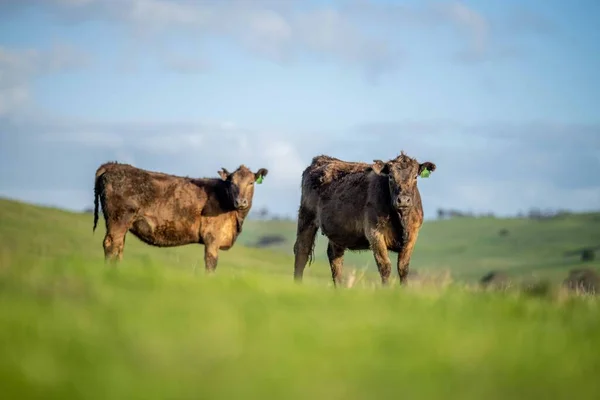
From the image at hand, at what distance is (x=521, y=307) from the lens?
1059 centimetres

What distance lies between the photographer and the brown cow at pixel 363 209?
17.9m

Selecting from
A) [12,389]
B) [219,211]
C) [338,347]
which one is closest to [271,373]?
[338,347]

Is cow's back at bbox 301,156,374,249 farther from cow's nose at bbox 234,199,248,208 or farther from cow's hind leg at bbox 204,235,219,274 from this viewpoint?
cow's hind leg at bbox 204,235,219,274

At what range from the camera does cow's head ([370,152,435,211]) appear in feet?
57.6

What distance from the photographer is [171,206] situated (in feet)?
73.8

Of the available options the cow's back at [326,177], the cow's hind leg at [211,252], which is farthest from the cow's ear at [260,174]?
the cow's back at [326,177]

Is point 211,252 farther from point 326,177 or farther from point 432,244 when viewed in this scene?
point 432,244

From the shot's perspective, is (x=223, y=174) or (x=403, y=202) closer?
(x=403, y=202)

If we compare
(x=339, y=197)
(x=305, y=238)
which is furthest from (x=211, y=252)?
(x=339, y=197)

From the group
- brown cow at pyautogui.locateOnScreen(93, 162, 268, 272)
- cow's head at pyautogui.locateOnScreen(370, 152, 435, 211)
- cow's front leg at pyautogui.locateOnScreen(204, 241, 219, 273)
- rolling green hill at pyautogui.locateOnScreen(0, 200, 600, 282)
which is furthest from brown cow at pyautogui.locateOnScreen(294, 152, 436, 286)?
rolling green hill at pyautogui.locateOnScreen(0, 200, 600, 282)

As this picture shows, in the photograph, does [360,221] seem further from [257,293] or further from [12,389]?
[12,389]

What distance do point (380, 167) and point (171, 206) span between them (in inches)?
236

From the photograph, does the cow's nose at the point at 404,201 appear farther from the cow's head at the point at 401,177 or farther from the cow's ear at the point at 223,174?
the cow's ear at the point at 223,174

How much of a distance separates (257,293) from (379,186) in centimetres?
903
